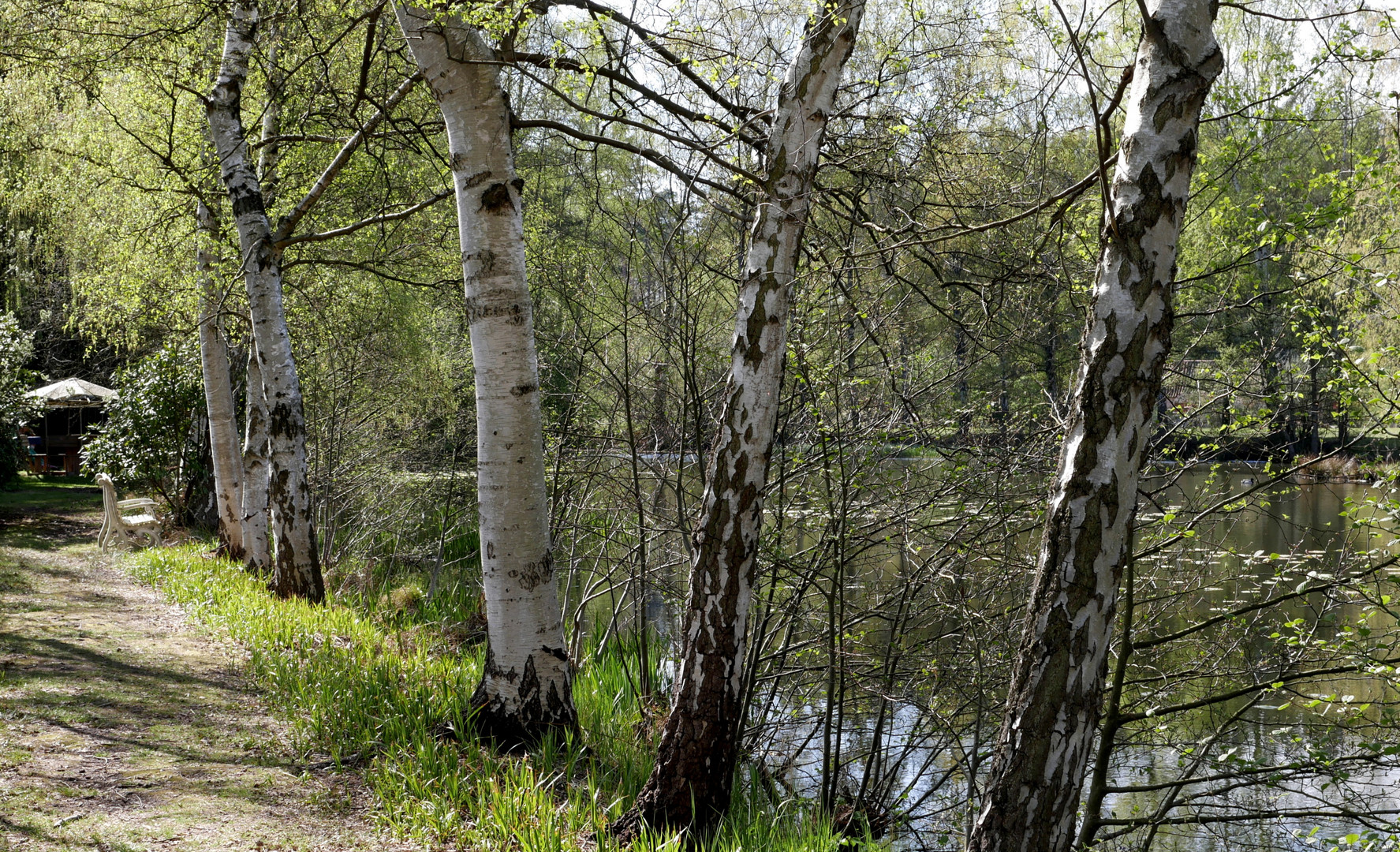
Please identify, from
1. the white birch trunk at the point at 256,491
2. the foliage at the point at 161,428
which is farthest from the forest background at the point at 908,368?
the foliage at the point at 161,428

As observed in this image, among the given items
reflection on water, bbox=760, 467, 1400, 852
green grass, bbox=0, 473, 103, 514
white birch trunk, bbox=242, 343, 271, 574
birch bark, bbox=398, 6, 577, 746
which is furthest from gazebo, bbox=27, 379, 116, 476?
reflection on water, bbox=760, 467, 1400, 852

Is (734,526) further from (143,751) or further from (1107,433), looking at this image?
(143,751)

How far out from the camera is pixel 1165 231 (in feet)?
8.53

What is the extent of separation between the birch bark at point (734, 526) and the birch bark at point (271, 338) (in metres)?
5.13

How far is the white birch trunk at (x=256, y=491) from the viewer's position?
8977 mm

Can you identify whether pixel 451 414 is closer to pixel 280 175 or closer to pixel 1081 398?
pixel 280 175

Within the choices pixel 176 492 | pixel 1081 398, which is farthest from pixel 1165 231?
pixel 176 492

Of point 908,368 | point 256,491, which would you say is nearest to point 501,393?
point 908,368

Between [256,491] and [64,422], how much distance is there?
19.2 meters

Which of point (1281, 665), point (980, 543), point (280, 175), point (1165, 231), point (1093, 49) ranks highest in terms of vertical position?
point (280, 175)

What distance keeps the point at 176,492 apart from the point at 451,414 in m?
4.89

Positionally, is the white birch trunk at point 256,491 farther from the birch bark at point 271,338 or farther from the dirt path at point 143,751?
the dirt path at point 143,751

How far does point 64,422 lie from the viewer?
2389 centimetres

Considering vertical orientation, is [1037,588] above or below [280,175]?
below
